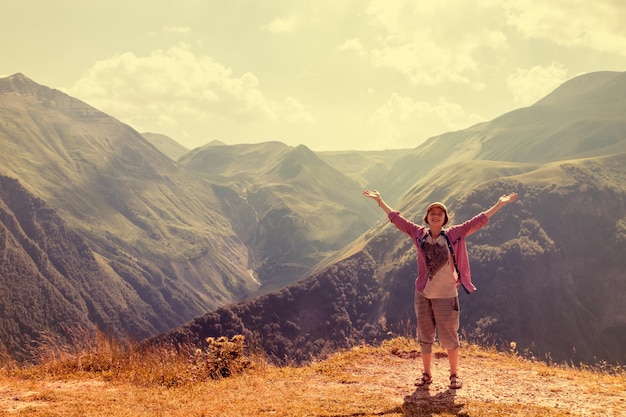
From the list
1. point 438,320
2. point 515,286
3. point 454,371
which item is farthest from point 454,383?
point 515,286

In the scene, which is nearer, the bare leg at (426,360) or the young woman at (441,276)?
the young woman at (441,276)

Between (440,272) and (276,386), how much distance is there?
13.7ft

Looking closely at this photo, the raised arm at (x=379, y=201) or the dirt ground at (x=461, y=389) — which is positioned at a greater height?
the raised arm at (x=379, y=201)

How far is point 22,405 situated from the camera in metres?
8.21

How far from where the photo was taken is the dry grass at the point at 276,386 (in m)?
7.74

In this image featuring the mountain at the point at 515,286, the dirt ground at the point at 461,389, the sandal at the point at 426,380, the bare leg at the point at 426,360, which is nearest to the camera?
the dirt ground at the point at 461,389

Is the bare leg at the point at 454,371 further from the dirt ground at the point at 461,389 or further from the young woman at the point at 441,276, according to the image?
the dirt ground at the point at 461,389

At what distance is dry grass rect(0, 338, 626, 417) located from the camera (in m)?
7.74

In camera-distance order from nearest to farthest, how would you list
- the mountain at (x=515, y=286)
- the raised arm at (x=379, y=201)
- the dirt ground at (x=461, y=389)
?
the dirt ground at (x=461, y=389) → the raised arm at (x=379, y=201) → the mountain at (x=515, y=286)

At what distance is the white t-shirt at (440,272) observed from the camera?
27.3 ft

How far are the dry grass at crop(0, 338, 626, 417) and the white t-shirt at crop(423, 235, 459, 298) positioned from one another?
185 cm

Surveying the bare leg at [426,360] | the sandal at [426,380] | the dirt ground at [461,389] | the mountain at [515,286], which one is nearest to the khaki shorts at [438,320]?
the bare leg at [426,360]

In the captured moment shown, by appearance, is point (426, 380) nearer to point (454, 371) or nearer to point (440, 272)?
point (454, 371)

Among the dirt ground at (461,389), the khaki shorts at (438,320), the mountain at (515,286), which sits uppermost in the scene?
the khaki shorts at (438,320)
